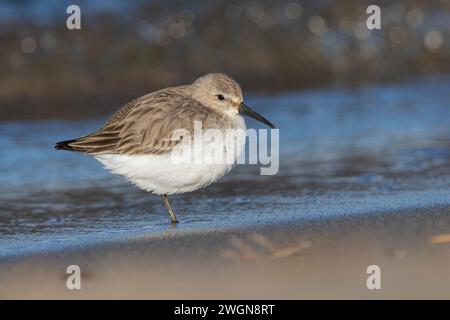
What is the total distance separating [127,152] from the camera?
6.42m

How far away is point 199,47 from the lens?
12.4 metres

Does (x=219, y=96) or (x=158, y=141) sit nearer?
(x=158, y=141)

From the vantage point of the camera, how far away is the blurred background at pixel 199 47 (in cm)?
1155

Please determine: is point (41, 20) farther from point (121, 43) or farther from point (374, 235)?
point (374, 235)

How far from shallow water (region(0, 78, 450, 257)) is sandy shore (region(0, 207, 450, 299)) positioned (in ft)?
0.97

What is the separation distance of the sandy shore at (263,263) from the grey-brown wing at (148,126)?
0.72 metres

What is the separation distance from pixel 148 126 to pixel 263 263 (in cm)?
169

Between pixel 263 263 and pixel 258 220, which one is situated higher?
pixel 258 220

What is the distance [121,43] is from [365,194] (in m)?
5.92

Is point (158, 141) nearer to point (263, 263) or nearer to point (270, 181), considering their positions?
point (263, 263)

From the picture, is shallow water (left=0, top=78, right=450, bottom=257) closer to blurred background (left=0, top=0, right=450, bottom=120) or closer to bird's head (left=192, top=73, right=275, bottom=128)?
bird's head (left=192, top=73, right=275, bottom=128)

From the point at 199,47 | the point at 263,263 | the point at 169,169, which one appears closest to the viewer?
the point at 263,263

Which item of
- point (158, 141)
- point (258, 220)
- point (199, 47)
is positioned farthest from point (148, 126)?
point (199, 47)

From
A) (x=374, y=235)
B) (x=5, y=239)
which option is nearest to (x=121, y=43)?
(x=5, y=239)
